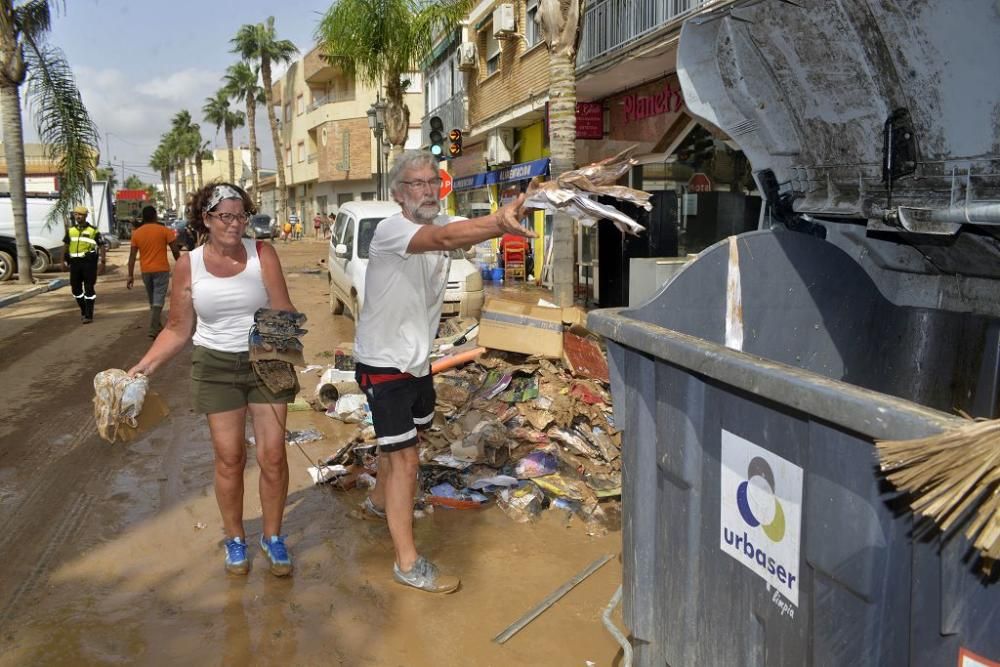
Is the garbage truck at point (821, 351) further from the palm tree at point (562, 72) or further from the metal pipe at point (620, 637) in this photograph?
the palm tree at point (562, 72)

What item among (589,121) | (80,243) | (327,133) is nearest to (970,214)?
(80,243)

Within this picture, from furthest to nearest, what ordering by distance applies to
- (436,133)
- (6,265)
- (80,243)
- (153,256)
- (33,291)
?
(6,265) → (33,291) → (436,133) → (80,243) → (153,256)

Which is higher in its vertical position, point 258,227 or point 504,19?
point 504,19

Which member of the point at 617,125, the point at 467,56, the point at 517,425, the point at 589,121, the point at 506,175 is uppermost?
the point at 467,56

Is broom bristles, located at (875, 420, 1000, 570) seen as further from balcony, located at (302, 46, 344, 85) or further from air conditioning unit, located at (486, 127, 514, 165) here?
balcony, located at (302, 46, 344, 85)

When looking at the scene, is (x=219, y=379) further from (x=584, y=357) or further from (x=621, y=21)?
(x=621, y=21)

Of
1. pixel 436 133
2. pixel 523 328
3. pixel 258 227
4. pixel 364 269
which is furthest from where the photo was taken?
pixel 436 133

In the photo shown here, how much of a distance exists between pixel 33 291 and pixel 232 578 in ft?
52.4

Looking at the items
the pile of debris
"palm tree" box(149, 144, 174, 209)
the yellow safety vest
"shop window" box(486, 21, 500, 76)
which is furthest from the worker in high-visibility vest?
"palm tree" box(149, 144, 174, 209)

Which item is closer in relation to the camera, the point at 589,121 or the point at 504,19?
the point at 589,121

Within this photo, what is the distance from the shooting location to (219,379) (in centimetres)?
371

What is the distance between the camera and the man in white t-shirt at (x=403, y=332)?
351 cm

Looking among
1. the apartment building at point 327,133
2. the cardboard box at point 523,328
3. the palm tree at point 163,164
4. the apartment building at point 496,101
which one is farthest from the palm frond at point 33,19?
the palm tree at point 163,164

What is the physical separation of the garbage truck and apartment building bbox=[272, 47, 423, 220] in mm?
38187
